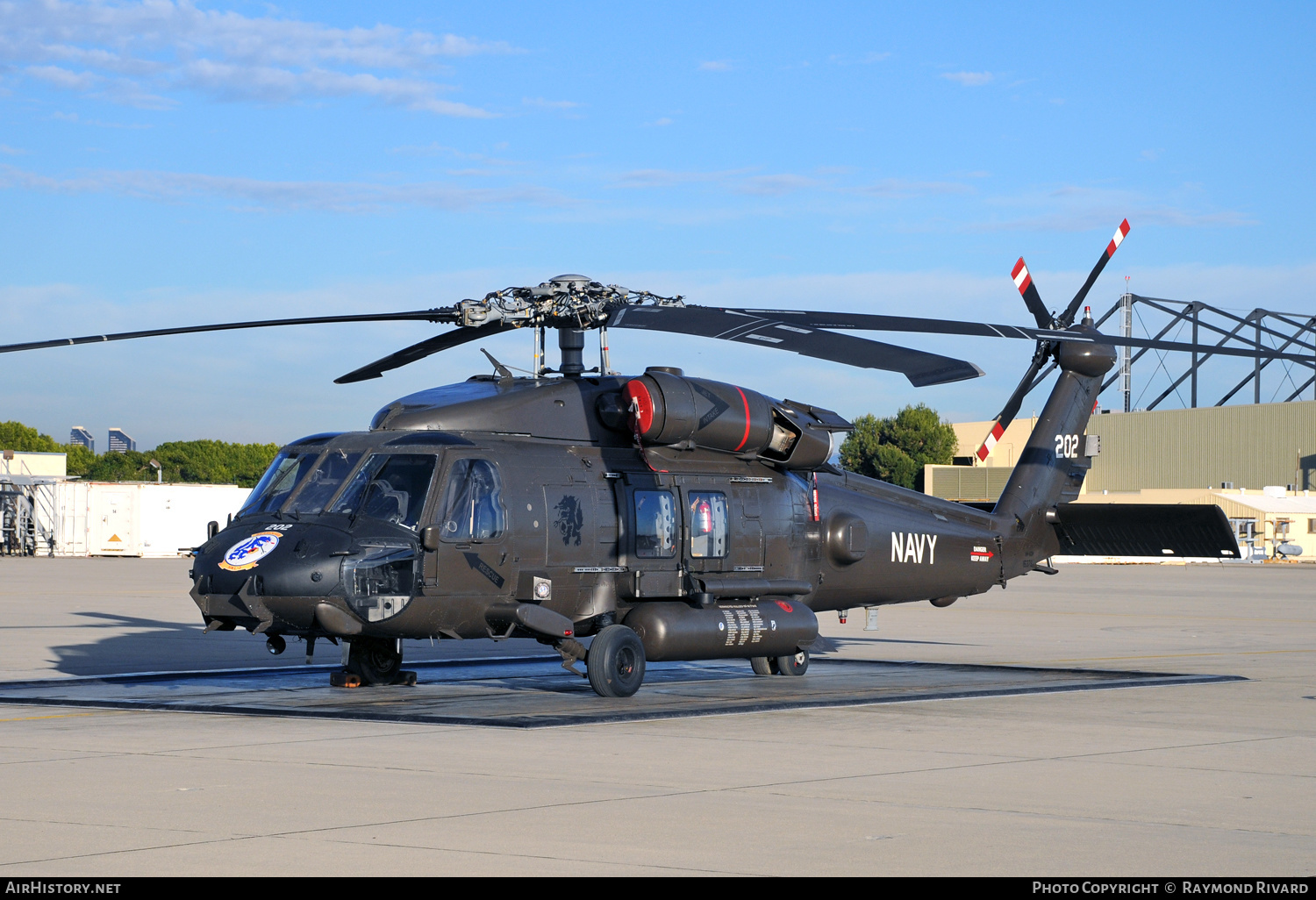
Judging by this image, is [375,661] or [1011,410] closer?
[375,661]

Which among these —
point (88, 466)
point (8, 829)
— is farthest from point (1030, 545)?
point (88, 466)

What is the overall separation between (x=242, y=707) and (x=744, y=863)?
8.73 meters

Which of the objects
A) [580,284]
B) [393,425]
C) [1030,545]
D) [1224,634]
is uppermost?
[580,284]

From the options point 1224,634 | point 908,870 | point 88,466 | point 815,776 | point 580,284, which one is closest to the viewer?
point 908,870

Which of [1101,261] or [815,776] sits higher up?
[1101,261]

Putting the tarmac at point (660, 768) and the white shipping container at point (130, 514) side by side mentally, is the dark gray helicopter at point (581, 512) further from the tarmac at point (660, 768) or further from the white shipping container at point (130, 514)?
the white shipping container at point (130, 514)

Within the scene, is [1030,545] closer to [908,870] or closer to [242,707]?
[242,707]

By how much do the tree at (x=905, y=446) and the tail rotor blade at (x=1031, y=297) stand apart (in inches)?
4279

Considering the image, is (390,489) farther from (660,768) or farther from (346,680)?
(660,768)

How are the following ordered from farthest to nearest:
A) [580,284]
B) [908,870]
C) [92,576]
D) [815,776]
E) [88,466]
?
[88,466] → [92,576] → [580,284] → [815,776] → [908,870]

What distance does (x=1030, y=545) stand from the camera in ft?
73.0

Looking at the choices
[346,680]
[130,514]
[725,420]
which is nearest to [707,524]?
[725,420]

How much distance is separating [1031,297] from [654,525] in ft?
26.9

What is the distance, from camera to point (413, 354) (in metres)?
18.4
